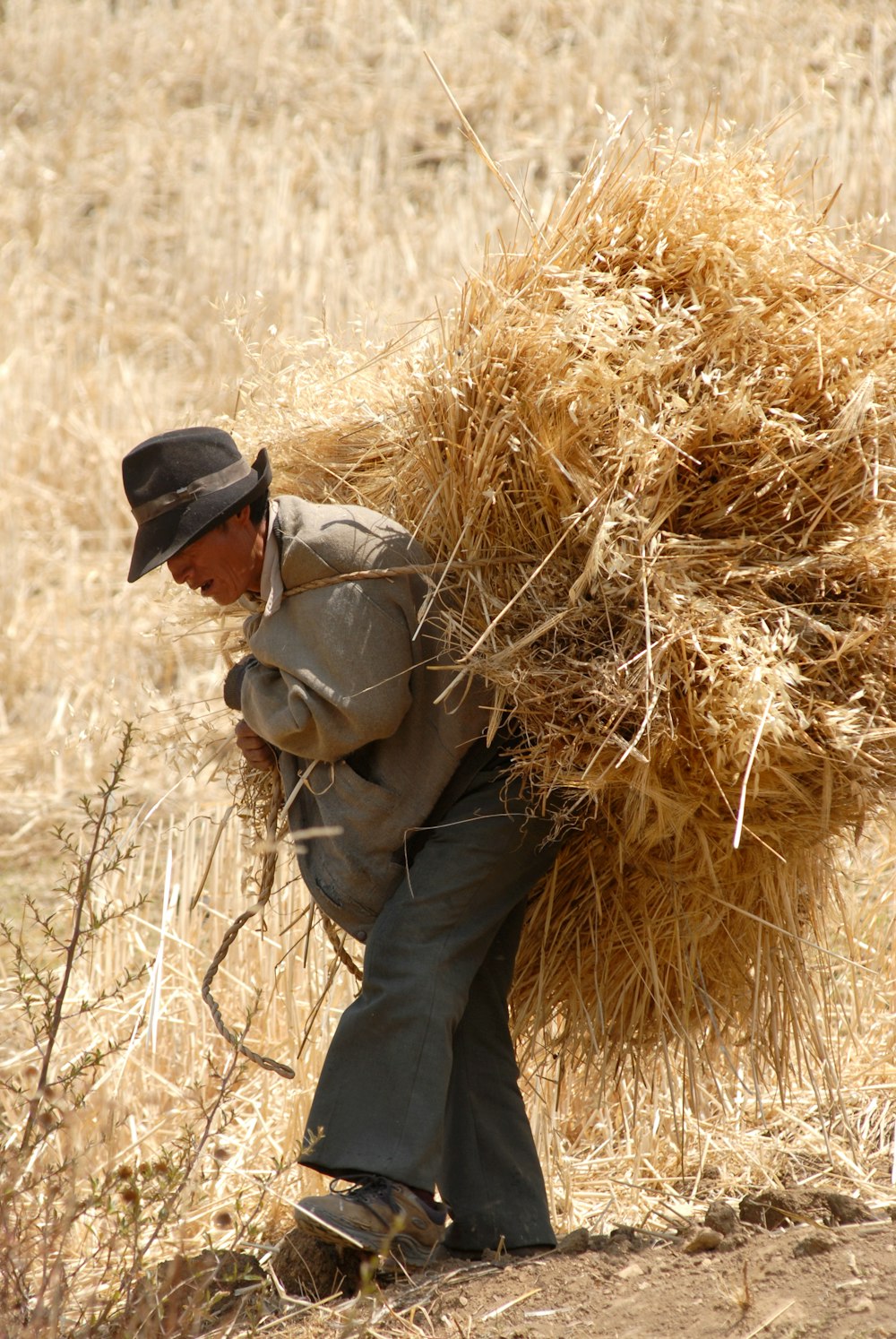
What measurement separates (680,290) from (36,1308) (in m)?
1.94

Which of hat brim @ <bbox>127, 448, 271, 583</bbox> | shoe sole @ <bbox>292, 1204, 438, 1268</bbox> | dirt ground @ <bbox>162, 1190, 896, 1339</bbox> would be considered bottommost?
dirt ground @ <bbox>162, 1190, 896, 1339</bbox>

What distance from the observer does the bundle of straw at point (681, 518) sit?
7.82ft

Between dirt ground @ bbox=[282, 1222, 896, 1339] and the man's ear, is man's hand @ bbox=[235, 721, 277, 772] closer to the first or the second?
the man's ear

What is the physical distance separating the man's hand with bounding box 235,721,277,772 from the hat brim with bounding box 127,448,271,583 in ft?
1.45

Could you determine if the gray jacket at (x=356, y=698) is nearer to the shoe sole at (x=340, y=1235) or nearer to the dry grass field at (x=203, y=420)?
the dry grass field at (x=203, y=420)

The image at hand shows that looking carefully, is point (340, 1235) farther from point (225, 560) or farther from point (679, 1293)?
point (225, 560)

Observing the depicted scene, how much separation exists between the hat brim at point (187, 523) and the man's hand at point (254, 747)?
442mm

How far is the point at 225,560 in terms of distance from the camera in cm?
267

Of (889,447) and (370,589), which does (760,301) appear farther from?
(370,589)

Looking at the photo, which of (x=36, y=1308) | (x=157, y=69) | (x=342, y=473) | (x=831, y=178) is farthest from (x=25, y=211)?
(x=36, y=1308)

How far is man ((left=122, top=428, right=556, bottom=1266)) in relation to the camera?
8.43 feet

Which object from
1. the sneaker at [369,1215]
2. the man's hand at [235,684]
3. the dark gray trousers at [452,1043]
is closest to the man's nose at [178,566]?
the man's hand at [235,684]

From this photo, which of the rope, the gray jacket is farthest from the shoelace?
the rope

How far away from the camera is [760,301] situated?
2.51m
